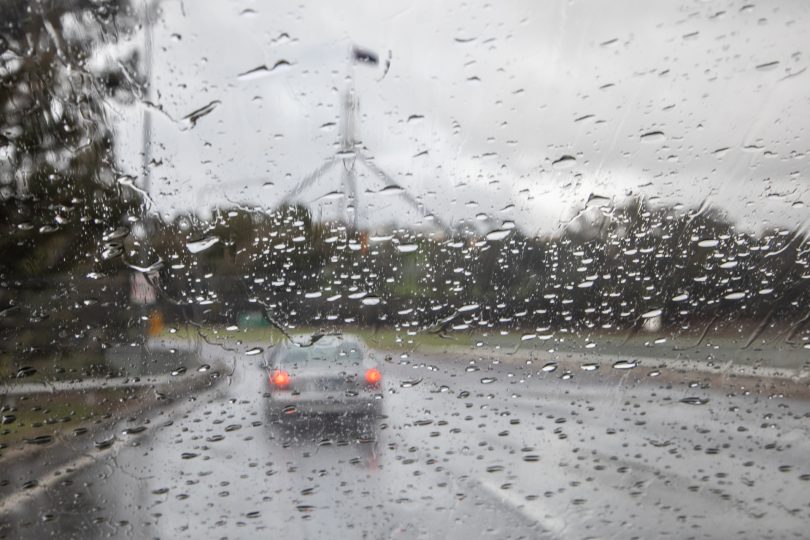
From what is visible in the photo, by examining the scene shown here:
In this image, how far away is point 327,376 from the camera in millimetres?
4953

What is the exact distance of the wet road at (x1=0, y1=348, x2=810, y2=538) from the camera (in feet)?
13.1

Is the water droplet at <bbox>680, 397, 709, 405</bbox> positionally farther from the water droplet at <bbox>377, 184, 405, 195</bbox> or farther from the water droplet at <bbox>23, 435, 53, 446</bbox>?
the water droplet at <bbox>23, 435, 53, 446</bbox>

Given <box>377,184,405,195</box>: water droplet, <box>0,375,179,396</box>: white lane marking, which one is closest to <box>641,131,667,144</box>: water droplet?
<box>377,184,405,195</box>: water droplet

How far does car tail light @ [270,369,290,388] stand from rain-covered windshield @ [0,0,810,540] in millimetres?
18

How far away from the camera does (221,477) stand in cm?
429

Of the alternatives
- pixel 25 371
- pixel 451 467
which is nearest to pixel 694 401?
pixel 451 467

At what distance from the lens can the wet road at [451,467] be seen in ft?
13.1

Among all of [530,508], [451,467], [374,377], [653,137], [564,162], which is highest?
[653,137]

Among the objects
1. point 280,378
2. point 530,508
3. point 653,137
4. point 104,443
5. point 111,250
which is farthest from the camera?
point 653,137

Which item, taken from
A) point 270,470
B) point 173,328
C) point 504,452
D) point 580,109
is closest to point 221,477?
point 270,470

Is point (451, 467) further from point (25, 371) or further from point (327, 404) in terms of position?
point (25, 371)

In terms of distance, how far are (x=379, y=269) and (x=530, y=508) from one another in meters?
1.80

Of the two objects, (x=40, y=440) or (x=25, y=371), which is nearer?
(x=40, y=440)

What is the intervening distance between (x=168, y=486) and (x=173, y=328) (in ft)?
4.00
